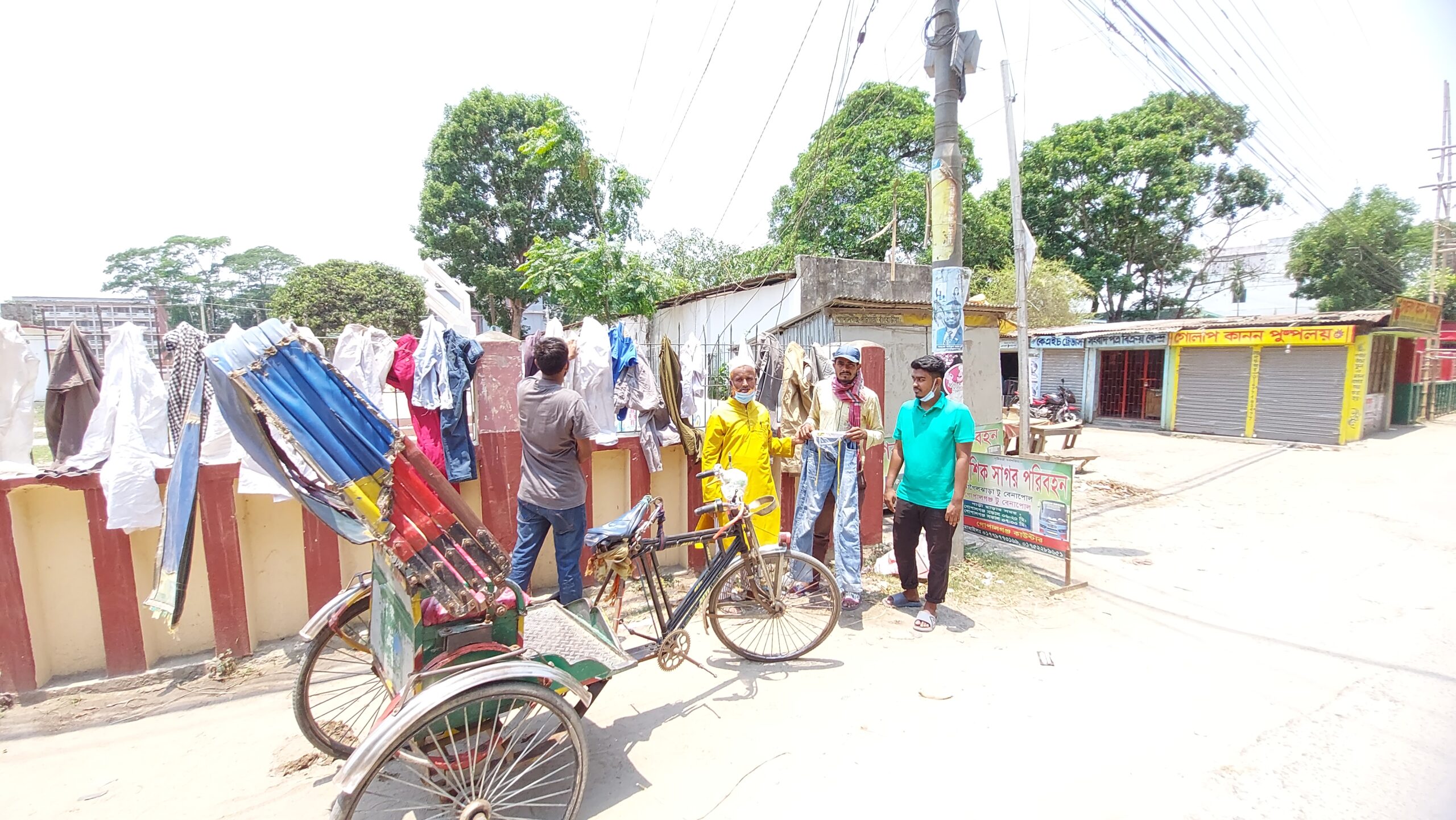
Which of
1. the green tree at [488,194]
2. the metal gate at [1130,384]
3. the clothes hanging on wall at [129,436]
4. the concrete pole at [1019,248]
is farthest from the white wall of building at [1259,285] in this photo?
the clothes hanging on wall at [129,436]

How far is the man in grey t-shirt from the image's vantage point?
11.4 ft

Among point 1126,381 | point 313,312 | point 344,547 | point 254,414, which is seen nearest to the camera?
point 254,414

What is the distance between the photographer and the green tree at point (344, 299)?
20.1m

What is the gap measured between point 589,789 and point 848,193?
20.8 meters

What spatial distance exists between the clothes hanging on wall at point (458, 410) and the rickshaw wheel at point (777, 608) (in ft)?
6.35

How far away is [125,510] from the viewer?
10.6ft

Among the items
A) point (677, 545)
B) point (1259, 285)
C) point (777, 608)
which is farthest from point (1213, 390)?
point (1259, 285)

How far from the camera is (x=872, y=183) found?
20547mm

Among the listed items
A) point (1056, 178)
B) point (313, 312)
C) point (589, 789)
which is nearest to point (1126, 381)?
point (1056, 178)

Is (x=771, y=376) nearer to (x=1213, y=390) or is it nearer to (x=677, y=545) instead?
(x=677, y=545)

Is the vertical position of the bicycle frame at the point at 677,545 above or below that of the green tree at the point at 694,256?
below

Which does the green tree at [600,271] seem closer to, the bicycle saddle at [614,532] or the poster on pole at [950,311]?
the poster on pole at [950,311]

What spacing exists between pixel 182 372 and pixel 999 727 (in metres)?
4.84

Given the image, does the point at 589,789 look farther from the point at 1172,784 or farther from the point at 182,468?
the point at 1172,784
